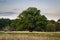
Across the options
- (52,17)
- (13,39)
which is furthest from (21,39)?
(52,17)

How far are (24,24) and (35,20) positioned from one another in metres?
1.22

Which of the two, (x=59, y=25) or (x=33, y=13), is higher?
(x=33, y=13)

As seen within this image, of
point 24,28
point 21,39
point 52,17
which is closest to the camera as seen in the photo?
point 21,39

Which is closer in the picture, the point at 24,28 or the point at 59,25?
the point at 59,25

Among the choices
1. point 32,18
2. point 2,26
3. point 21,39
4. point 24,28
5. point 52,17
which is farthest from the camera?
point 32,18

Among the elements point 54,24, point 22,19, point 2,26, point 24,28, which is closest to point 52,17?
point 54,24

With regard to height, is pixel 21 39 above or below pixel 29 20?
below

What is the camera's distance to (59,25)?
12.5m

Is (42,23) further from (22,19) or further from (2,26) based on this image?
(2,26)

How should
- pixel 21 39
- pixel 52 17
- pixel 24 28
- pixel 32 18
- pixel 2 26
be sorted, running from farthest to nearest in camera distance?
pixel 32 18
pixel 24 28
pixel 2 26
pixel 52 17
pixel 21 39

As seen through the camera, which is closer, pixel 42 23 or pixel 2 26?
pixel 2 26

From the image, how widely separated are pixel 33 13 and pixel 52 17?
8.77 m

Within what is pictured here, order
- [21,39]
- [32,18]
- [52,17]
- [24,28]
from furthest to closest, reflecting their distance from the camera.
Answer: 1. [32,18]
2. [24,28]
3. [52,17]
4. [21,39]

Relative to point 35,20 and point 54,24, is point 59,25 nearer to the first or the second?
point 54,24
